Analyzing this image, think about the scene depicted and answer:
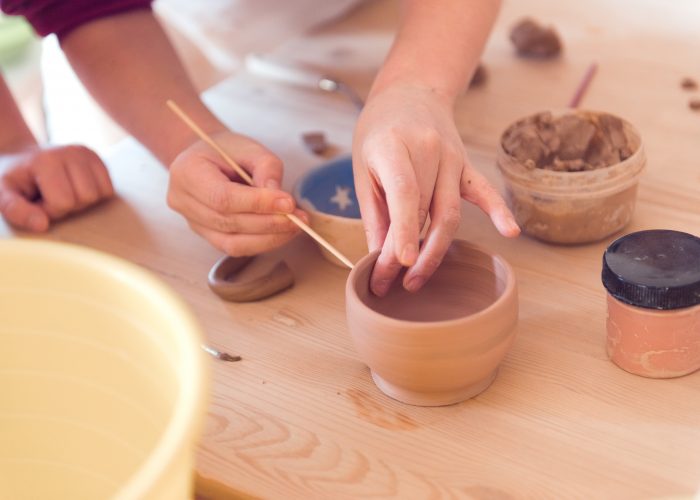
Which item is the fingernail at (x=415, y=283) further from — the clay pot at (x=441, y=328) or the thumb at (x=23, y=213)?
the thumb at (x=23, y=213)

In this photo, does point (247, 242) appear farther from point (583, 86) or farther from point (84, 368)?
point (583, 86)

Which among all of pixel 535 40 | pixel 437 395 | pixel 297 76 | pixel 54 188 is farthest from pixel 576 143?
pixel 54 188

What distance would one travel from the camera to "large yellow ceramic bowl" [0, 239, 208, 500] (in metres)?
0.59

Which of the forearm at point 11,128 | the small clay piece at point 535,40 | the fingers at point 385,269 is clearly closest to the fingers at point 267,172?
the fingers at point 385,269

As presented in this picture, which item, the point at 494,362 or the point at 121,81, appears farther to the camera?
the point at 121,81

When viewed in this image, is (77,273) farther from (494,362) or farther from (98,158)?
(98,158)

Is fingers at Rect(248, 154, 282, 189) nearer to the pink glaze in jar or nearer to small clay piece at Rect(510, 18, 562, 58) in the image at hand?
the pink glaze in jar

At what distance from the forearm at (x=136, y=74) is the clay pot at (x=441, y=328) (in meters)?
0.45

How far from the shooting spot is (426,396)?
85 cm

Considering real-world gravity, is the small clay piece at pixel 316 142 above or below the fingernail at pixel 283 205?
below

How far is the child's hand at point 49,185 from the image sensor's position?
3.98ft

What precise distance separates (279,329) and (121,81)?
51 centimetres

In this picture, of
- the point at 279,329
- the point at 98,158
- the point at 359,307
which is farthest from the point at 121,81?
the point at 359,307

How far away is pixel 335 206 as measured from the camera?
3.79 feet
